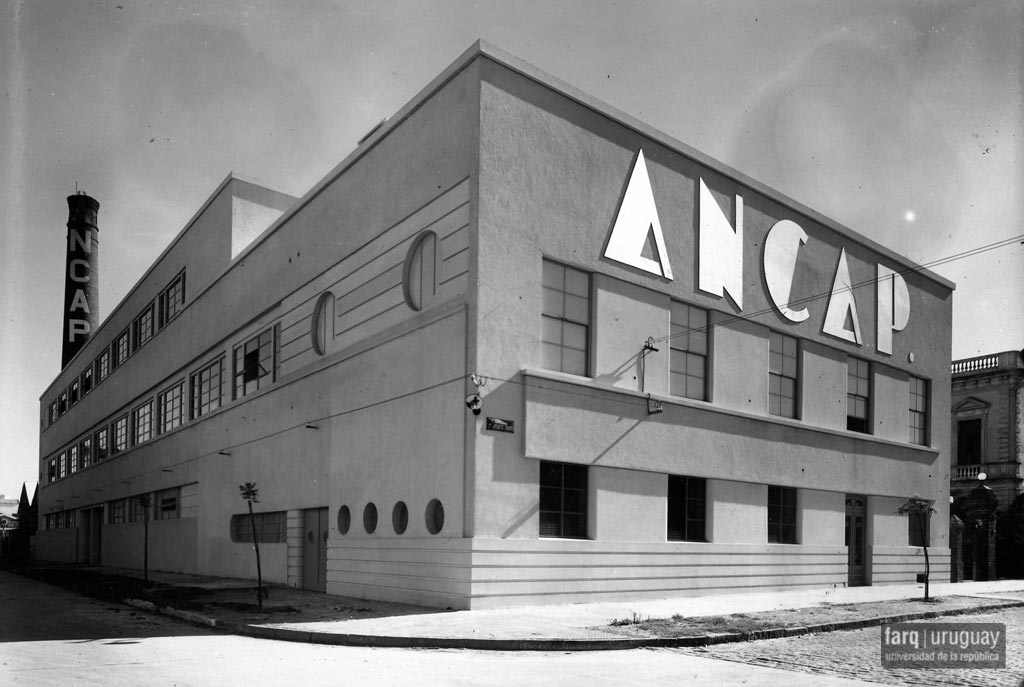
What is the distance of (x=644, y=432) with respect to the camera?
20.2m

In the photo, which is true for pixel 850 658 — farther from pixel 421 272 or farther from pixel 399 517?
pixel 421 272

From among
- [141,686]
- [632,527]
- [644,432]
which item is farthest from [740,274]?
[141,686]

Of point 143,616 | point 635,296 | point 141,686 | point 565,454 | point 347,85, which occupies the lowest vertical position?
point 143,616

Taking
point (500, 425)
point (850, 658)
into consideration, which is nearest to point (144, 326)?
point (500, 425)

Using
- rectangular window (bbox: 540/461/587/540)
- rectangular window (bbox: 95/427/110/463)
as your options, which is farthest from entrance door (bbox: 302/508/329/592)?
rectangular window (bbox: 95/427/110/463)

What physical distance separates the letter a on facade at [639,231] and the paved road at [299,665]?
10.1 metres

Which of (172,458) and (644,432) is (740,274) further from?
(172,458)

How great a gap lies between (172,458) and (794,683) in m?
30.5

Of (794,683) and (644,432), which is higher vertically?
(644,432)

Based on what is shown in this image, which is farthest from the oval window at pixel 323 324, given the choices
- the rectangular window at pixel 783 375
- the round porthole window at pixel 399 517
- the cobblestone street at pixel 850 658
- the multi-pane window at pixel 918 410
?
the multi-pane window at pixel 918 410

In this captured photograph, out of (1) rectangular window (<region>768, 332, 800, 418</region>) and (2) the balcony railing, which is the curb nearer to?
(1) rectangular window (<region>768, 332, 800, 418</region>)

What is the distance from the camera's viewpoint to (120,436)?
4528 centimetres

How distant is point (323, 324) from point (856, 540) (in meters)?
17.1

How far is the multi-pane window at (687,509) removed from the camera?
831 inches
